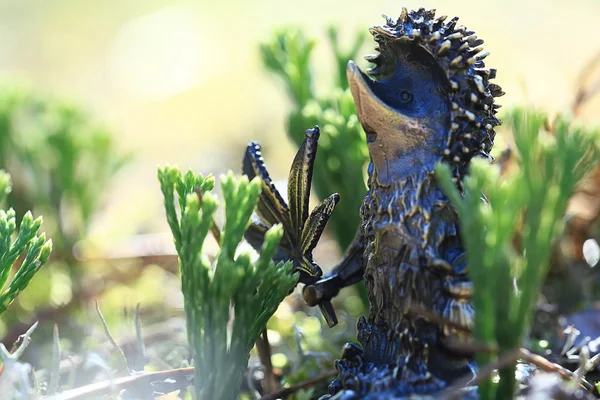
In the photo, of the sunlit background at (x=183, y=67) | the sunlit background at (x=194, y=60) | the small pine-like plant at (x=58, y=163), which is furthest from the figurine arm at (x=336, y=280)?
the sunlit background at (x=194, y=60)

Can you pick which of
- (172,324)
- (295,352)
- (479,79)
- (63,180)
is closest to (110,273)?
(63,180)

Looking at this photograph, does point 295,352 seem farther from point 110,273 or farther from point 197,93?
point 197,93

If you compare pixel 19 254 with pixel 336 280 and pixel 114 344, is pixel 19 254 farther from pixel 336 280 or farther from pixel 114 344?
pixel 336 280

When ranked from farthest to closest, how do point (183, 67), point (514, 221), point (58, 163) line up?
point (183, 67) → point (58, 163) → point (514, 221)

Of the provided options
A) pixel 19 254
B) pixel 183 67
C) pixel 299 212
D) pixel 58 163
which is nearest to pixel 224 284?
pixel 299 212

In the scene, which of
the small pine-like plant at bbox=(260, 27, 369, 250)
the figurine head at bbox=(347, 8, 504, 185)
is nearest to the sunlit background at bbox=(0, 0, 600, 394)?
the small pine-like plant at bbox=(260, 27, 369, 250)

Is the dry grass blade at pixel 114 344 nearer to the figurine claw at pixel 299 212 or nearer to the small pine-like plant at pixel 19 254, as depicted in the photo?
the small pine-like plant at pixel 19 254

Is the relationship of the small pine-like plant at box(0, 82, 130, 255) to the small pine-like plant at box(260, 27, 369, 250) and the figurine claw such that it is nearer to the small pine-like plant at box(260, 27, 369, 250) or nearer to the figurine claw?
the small pine-like plant at box(260, 27, 369, 250)
